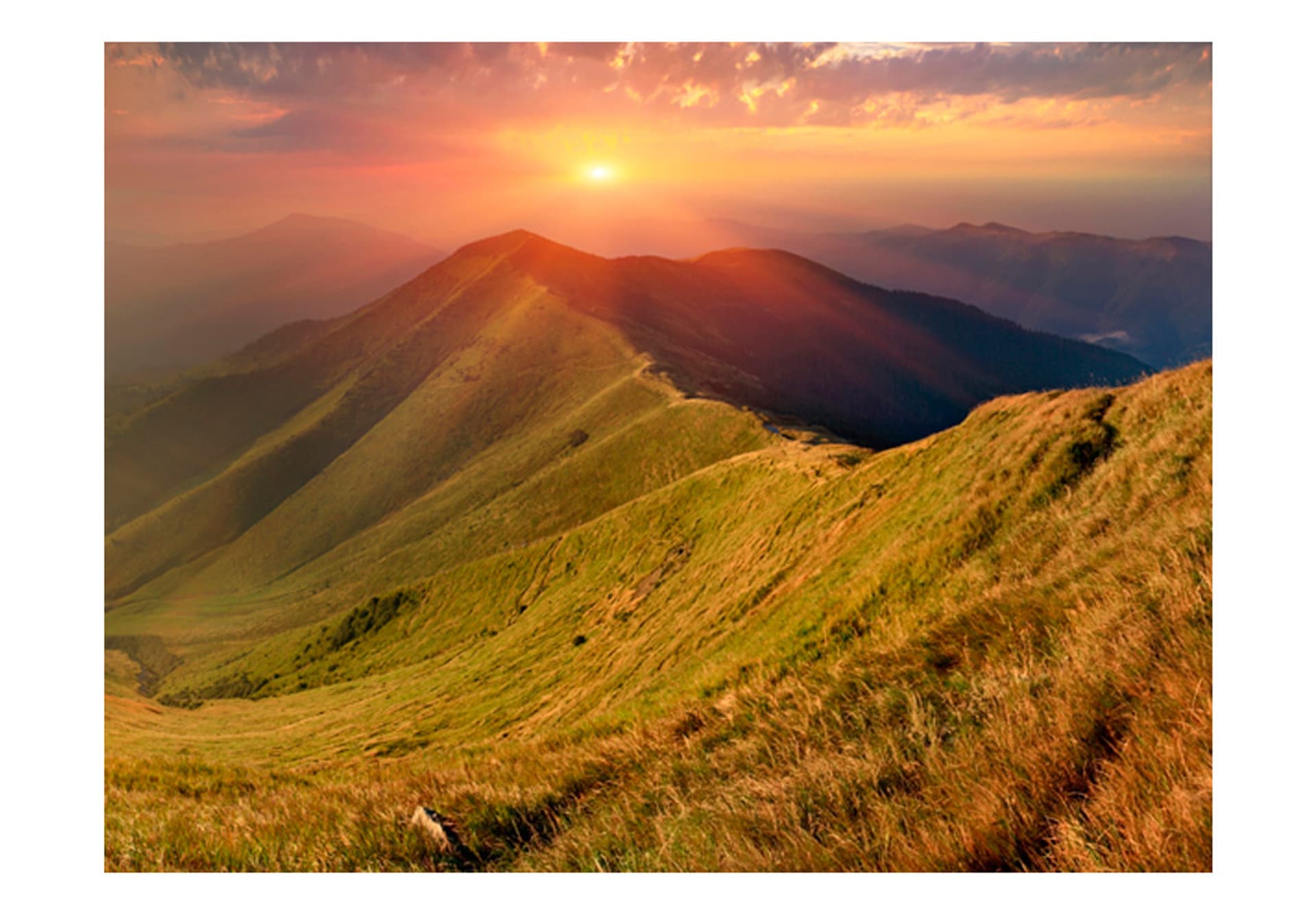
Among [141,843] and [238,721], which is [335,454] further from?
[141,843]

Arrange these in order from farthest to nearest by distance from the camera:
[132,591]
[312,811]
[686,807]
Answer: [132,591], [312,811], [686,807]

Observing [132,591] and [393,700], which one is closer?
[393,700]

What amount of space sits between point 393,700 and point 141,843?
5263 centimetres

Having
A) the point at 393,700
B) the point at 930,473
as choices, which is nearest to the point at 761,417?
the point at 393,700

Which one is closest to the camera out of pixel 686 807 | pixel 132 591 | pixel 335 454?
pixel 686 807

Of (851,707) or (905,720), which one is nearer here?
(905,720)

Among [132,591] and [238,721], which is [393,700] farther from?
[132,591]

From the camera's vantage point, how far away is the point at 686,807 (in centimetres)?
519

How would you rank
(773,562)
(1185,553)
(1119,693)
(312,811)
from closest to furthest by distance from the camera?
(1119,693)
(312,811)
(1185,553)
(773,562)

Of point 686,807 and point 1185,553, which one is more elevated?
point 1185,553

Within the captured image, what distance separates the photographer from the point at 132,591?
164 metres

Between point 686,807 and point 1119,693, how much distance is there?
3420mm
